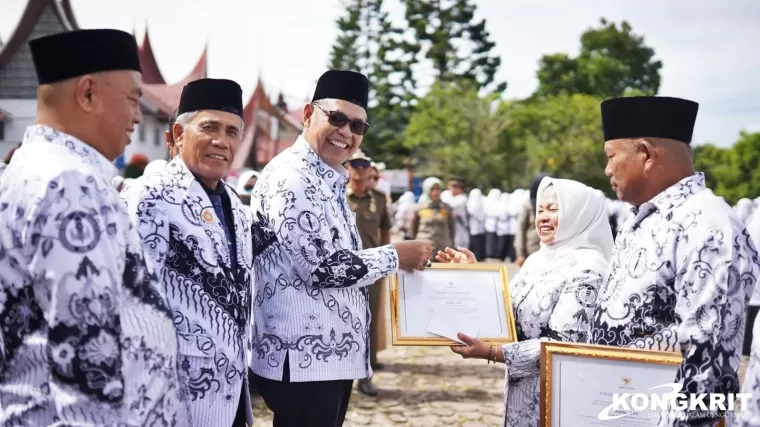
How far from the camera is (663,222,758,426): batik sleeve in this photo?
209 cm

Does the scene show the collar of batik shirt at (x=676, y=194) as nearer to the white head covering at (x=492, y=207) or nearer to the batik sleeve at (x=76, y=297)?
the batik sleeve at (x=76, y=297)

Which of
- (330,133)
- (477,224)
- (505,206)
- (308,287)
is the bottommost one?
(308,287)

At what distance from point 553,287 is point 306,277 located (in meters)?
1.15

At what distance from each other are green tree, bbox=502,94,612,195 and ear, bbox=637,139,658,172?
29.4 m

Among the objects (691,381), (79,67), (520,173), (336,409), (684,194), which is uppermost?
(520,173)

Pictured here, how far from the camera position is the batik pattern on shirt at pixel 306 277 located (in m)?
2.88

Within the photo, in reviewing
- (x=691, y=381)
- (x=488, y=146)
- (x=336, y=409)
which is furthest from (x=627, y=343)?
(x=488, y=146)

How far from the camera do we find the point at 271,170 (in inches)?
122

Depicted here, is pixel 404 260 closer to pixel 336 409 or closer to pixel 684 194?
pixel 336 409

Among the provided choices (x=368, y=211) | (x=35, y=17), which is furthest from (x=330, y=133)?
(x=35, y=17)

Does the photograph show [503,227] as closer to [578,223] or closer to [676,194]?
[578,223]

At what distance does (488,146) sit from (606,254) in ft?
103

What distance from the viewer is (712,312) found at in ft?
6.84

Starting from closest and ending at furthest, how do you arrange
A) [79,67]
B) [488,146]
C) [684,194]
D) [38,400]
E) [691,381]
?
[38,400]
[79,67]
[691,381]
[684,194]
[488,146]
